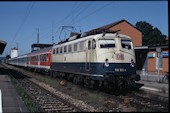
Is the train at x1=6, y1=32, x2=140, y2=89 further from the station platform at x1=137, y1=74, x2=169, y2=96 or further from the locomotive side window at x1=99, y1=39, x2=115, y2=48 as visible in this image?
the station platform at x1=137, y1=74, x2=169, y2=96

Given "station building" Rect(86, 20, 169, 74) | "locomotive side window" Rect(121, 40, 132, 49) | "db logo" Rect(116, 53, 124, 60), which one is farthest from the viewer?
"station building" Rect(86, 20, 169, 74)

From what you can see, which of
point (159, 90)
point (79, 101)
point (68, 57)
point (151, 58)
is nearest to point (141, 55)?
point (151, 58)

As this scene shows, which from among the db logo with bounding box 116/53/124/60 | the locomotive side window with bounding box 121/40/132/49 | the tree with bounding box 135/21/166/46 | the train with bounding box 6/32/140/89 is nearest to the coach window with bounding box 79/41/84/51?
the train with bounding box 6/32/140/89

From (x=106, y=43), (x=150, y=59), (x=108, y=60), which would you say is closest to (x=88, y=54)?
(x=106, y=43)

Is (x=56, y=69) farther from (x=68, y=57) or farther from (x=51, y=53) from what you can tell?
(x=68, y=57)

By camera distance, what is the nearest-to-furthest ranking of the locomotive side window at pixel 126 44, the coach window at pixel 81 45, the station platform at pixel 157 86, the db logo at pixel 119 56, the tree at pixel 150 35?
the db logo at pixel 119 56 → the locomotive side window at pixel 126 44 → the station platform at pixel 157 86 → the coach window at pixel 81 45 → the tree at pixel 150 35

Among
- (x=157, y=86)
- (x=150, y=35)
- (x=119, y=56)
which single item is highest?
(x=150, y=35)

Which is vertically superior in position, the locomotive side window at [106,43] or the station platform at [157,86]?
the locomotive side window at [106,43]

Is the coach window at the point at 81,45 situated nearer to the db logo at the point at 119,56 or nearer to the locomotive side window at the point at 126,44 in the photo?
the locomotive side window at the point at 126,44

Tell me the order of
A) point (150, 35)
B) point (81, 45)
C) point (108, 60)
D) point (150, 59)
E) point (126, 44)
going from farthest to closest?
point (150, 35) → point (150, 59) → point (81, 45) → point (126, 44) → point (108, 60)

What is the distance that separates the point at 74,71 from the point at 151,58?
598 inches

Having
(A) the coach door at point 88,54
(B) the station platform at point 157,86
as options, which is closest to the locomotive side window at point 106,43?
(A) the coach door at point 88,54

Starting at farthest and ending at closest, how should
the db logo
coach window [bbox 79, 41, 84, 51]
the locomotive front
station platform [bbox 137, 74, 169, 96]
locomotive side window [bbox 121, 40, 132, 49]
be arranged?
coach window [bbox 79, 41, 84, 51], station platform [bbox 137, 74, 169, 96], locomotive side window [bbox 121, 40, 132, 49], the db logo, the locomotive front

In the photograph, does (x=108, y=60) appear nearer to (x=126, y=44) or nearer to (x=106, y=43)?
(x=106, y=43)
